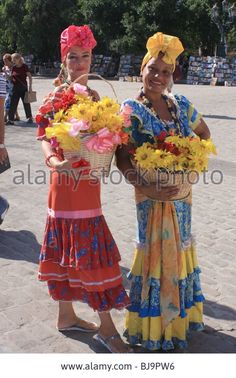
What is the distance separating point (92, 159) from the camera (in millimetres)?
2898

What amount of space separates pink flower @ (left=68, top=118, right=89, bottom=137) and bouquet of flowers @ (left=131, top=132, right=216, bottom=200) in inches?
13.7

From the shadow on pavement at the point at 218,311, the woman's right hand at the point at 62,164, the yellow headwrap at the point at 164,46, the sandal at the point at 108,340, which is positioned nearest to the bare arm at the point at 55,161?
the woman's right hand at the point at 62,164

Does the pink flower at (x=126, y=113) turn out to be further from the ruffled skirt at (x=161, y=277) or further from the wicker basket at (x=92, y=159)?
the ruffled skirt at (x=161, y=277)

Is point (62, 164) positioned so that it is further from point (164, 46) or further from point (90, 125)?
point (164, 46)

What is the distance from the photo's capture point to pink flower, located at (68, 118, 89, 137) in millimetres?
2732

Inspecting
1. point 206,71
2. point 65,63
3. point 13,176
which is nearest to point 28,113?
point 13,176

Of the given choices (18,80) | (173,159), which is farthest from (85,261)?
(18,80)

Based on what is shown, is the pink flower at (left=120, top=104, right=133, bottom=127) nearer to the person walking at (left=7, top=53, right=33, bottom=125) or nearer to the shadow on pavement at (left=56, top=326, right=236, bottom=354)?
the shadow on pavement at (left=56, top=326, right=236, bottom=354)

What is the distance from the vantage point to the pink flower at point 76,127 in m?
2.73

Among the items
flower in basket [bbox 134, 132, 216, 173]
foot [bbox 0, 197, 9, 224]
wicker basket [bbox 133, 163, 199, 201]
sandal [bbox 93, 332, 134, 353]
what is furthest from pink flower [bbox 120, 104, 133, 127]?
foot [bbox 0, 197, 9, 224]

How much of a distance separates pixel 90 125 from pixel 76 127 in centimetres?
10

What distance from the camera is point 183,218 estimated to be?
320cm

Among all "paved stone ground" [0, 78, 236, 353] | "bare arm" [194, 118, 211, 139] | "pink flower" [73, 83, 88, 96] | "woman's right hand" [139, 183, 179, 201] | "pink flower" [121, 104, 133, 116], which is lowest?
"paved stone ground" [0, 78, 236, 353]
